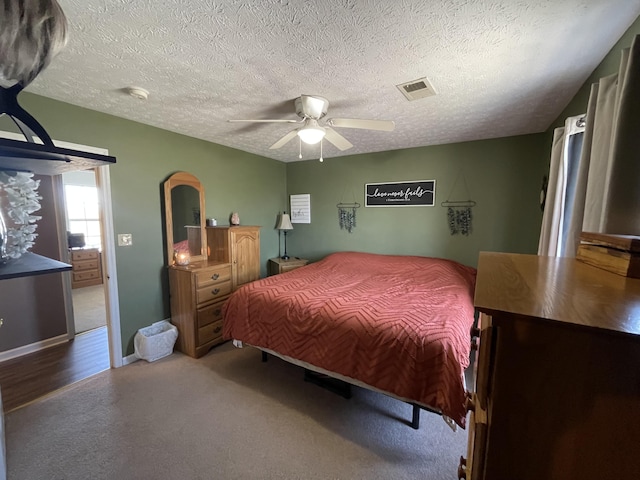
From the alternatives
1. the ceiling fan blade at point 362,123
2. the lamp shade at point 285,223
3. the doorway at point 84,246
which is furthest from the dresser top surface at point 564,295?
the doorway at point 84,246

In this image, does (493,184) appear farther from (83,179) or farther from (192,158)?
(83,179)

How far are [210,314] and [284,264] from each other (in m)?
1.38

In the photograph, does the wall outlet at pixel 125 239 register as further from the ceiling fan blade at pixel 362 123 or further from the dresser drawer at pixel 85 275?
the dresser drawer at pixel 85 275

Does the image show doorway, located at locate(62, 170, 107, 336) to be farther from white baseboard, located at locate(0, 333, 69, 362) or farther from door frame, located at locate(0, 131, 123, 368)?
door frame, located at locate(0, 131, 123, 368)

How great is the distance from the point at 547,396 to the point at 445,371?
1155mm

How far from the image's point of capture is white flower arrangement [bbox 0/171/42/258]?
27.3 inches

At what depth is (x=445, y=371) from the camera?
1507 mm

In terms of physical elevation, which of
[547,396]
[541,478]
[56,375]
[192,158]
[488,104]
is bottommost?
[56,375]

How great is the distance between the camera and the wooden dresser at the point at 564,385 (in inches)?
17.3

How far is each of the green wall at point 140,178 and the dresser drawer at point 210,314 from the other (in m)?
0.50

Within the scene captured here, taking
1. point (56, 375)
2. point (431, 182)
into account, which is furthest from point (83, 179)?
point (431, 182)

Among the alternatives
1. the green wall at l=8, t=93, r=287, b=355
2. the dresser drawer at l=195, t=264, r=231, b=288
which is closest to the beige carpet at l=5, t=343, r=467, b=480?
the green wall at l=8, t=93, r=287, b=355

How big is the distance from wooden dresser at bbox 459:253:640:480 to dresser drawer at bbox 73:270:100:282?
21.7 feet

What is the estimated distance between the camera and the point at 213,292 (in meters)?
2.90
